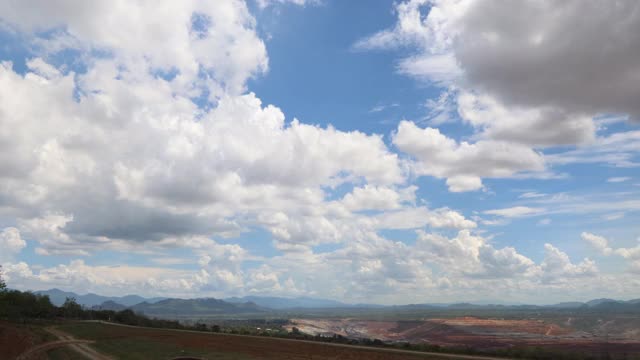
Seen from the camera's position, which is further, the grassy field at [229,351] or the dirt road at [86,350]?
the dirt road at [86,350]

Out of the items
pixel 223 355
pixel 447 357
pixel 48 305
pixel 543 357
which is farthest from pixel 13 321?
pixel 543 357

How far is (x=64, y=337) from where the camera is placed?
339ft

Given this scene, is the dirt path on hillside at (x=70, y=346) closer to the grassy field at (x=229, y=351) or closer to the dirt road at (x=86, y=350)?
the dirt road at (x=86, y=350)

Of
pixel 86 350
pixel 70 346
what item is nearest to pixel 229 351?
pixel 86 350

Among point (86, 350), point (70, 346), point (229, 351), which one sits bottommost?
point (229, 351)

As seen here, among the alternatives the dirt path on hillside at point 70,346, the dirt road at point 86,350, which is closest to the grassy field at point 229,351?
the dirt road at point 86,350

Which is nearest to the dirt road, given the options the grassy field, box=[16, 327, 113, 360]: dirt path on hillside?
box=[16, 327, 113, 360]: dirt path on hillside

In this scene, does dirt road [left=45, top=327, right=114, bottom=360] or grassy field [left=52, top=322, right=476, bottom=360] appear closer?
grassy field [left=52, top=322, right=476, bottom=360]

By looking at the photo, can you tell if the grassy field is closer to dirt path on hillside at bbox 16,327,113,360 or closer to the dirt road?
the dirt road

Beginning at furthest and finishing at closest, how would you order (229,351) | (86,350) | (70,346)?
1. (70,346)
2. (86,350)
3. (229,351)

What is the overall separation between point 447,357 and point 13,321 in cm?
11768

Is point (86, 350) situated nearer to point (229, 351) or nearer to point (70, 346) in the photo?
point (70, 346)

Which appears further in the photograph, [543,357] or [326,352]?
[326,352]

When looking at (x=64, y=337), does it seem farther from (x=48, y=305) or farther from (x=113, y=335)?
(x=48, y=305)
